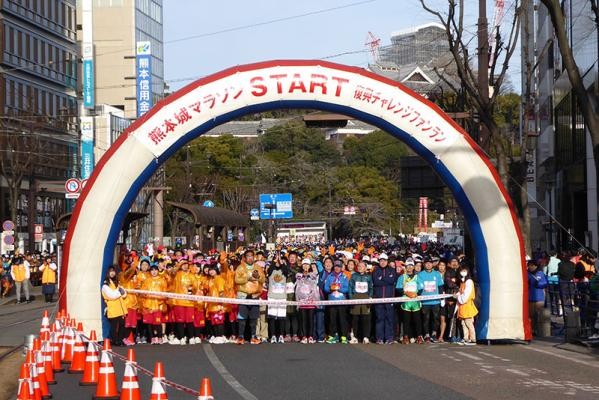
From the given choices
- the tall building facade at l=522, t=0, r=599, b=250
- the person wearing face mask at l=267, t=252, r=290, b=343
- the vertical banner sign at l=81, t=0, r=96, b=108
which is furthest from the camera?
the vertical banner sign at l=81, t=0, r=96, b=108

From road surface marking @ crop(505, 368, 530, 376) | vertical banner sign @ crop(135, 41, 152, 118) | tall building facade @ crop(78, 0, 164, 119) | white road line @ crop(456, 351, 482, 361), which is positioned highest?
tall building facade @ crop(78, 0, 164, 119)

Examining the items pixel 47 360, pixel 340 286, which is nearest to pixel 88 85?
pixel 340 286

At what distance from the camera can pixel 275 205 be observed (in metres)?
78.6

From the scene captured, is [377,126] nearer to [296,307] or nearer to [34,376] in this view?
[296,307]

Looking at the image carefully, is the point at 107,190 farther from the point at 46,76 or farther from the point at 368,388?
the point at 46,76

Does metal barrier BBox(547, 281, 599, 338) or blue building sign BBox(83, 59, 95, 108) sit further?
blue building sign BBox(83, 59, 95, 108)

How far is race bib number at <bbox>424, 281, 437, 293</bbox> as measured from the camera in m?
22.8

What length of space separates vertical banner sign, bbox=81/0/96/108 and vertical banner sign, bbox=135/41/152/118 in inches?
174

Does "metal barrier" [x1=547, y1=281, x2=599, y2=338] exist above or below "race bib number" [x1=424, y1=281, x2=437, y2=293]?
below

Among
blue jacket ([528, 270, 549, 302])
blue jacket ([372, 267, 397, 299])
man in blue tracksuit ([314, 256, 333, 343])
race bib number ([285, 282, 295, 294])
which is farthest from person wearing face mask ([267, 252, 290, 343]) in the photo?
blue jacket ([528, 270, 549, 302])

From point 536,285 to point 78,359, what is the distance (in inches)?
418

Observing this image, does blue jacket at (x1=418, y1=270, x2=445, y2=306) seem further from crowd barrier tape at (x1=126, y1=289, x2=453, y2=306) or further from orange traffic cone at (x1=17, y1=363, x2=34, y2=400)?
orange traffic cone at (x1=17, y1=363, x2=34, y2=400)

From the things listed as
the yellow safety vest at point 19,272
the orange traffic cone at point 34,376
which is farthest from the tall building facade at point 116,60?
the orange traffic cone at point 34,376

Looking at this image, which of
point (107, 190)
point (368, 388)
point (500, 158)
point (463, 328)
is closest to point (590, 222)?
point (500, 158)
